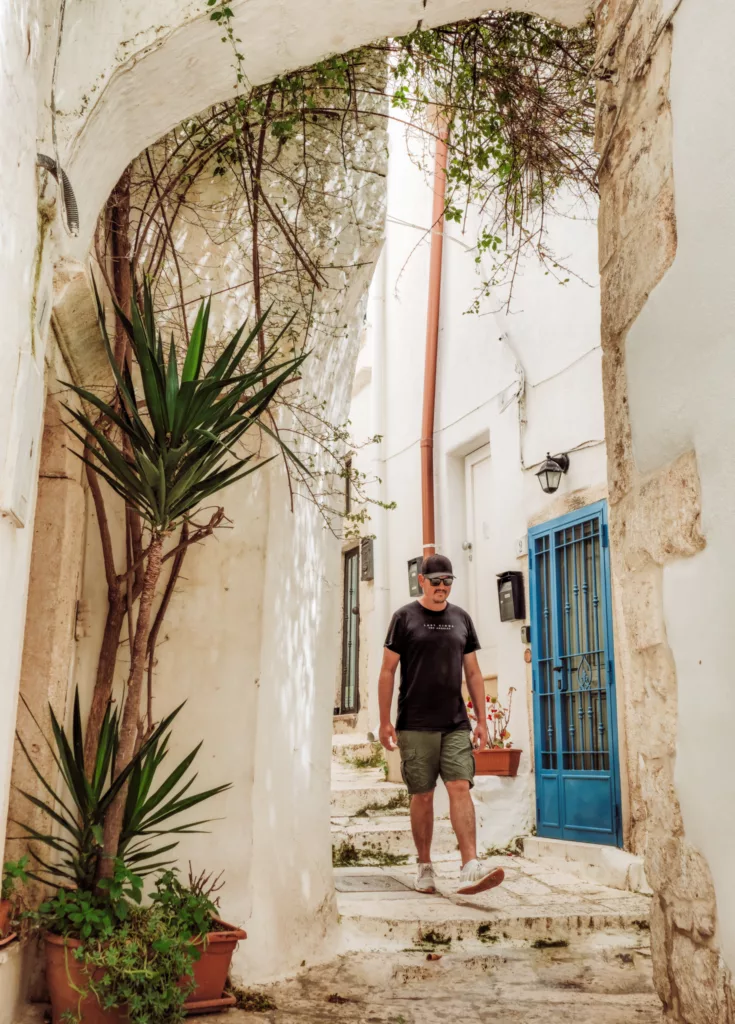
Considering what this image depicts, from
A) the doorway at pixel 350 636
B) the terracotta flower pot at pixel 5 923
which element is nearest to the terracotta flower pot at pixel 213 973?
the terracotta flower pot at pixel 5 923

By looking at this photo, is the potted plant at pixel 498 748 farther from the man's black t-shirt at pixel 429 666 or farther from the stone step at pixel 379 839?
the man's black t-shirt at pixel 429 666

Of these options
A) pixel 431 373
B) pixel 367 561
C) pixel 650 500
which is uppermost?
pixel 431 373

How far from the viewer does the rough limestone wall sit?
2.08 meters

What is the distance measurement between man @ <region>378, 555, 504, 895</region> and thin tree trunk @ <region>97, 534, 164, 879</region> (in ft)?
5.57

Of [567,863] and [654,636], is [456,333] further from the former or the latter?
[654,636]

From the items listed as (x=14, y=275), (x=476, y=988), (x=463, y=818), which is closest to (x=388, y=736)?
(x=463, y=818)

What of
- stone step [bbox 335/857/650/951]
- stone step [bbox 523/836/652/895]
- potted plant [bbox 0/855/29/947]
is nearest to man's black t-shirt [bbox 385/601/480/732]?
stone step [bbox 335/857/650/951]

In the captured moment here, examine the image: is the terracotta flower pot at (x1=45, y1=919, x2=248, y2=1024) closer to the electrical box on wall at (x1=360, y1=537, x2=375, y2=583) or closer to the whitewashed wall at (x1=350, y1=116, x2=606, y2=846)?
the whitewashed wall at (x1=350, y1=116, x2=606, y2=846)

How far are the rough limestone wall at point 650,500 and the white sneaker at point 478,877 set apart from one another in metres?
1.78

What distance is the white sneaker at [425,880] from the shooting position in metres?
4.48

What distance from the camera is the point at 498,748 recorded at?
6180 millimetres

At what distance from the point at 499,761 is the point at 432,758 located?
175cm

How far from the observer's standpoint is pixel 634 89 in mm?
2510

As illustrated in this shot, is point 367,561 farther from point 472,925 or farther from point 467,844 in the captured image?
point 472,925
